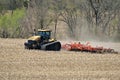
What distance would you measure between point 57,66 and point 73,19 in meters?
33.5

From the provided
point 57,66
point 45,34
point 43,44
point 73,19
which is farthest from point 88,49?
point 73,19

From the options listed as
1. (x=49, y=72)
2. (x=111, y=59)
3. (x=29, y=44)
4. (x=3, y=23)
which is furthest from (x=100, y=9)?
(x=49, y=72)

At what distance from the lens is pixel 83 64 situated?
2484cm

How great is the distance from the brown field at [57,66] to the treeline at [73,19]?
24.5m

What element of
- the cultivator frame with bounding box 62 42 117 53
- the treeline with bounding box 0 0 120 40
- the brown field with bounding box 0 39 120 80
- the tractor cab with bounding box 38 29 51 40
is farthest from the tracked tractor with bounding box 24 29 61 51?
the treeline with bounding box 0 0 120 40

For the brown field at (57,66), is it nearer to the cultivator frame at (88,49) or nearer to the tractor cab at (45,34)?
the cultivator frame at (88,49)

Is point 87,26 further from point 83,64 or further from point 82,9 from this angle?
point 83,64

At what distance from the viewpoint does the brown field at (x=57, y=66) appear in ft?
65.6

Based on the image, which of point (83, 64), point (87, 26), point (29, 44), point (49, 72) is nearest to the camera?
point (49, 72)

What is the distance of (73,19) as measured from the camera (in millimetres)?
56969

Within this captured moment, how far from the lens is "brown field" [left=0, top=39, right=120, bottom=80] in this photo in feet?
65.6

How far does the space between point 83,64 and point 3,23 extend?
1295 inches

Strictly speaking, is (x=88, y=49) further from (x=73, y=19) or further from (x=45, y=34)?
(x=73, y=19)

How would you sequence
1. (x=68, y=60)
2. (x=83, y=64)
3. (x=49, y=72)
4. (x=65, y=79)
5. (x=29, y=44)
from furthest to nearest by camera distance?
(x=29, y=44)
(x=68, y=60)
(x=83, y=64)
(x=49, y=72)
(x=65, y=79)
